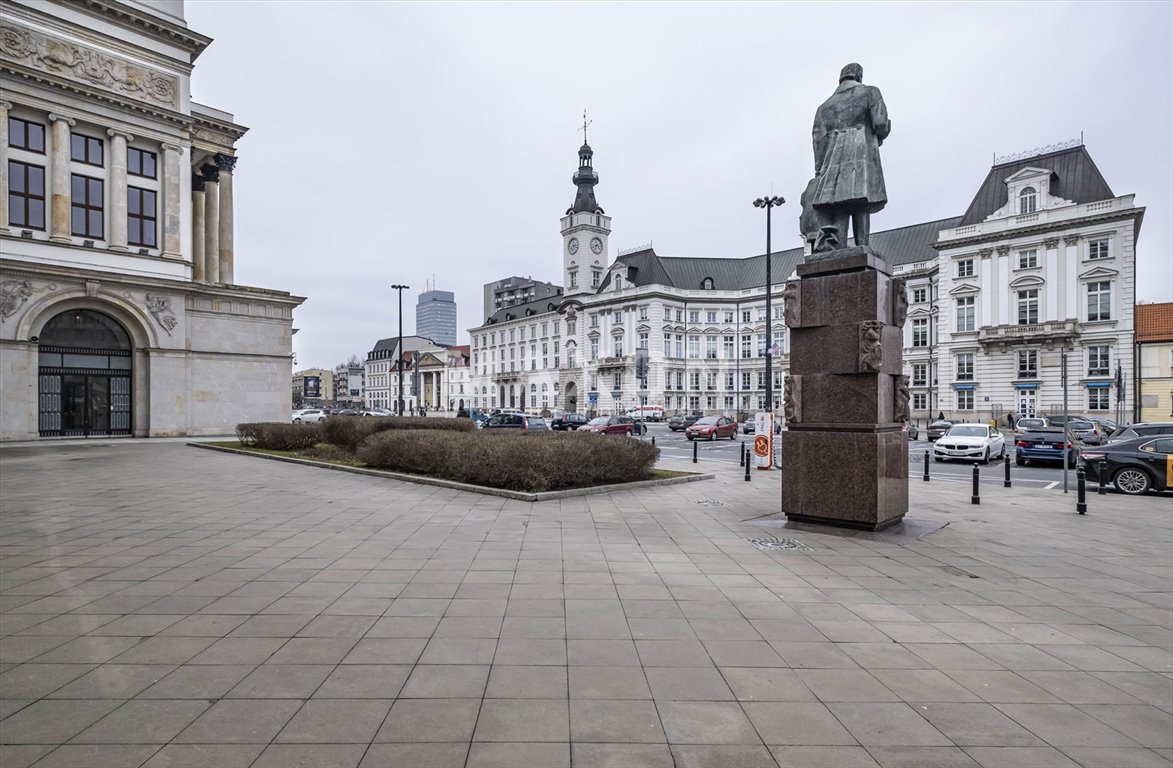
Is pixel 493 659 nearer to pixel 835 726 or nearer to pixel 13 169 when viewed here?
pixel 835 726

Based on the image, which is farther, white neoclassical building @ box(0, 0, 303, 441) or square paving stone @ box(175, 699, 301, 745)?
white neoclassical building @ box(0, 0, 303, 441)

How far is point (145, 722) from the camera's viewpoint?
3643 mm

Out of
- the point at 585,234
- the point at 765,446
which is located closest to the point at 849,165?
the point at 765,446

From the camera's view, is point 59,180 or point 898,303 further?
point 59,180

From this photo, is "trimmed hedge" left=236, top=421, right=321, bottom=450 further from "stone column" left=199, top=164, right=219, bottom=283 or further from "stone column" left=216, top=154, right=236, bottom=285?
"stone column" left=216, top=154, right=236, bottom=285

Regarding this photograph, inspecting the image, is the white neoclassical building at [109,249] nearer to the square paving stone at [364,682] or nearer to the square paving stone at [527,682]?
the square paving stone at [364,682]

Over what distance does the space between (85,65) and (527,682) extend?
39141 mm

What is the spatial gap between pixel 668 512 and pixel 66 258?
3257cm

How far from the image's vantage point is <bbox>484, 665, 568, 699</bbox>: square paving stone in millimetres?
4000

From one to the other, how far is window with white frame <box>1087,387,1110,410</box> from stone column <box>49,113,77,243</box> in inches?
2804

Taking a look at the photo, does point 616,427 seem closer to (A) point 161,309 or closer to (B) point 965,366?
(A) point 161,309

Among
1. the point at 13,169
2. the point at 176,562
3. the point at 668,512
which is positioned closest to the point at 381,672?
the point at 176,562

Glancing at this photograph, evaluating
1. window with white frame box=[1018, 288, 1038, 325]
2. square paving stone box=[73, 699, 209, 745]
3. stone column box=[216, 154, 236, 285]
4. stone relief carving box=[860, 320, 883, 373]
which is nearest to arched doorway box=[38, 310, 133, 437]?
stone column box=[216, 154, 236, 285]

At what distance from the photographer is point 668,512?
11.0 metres
